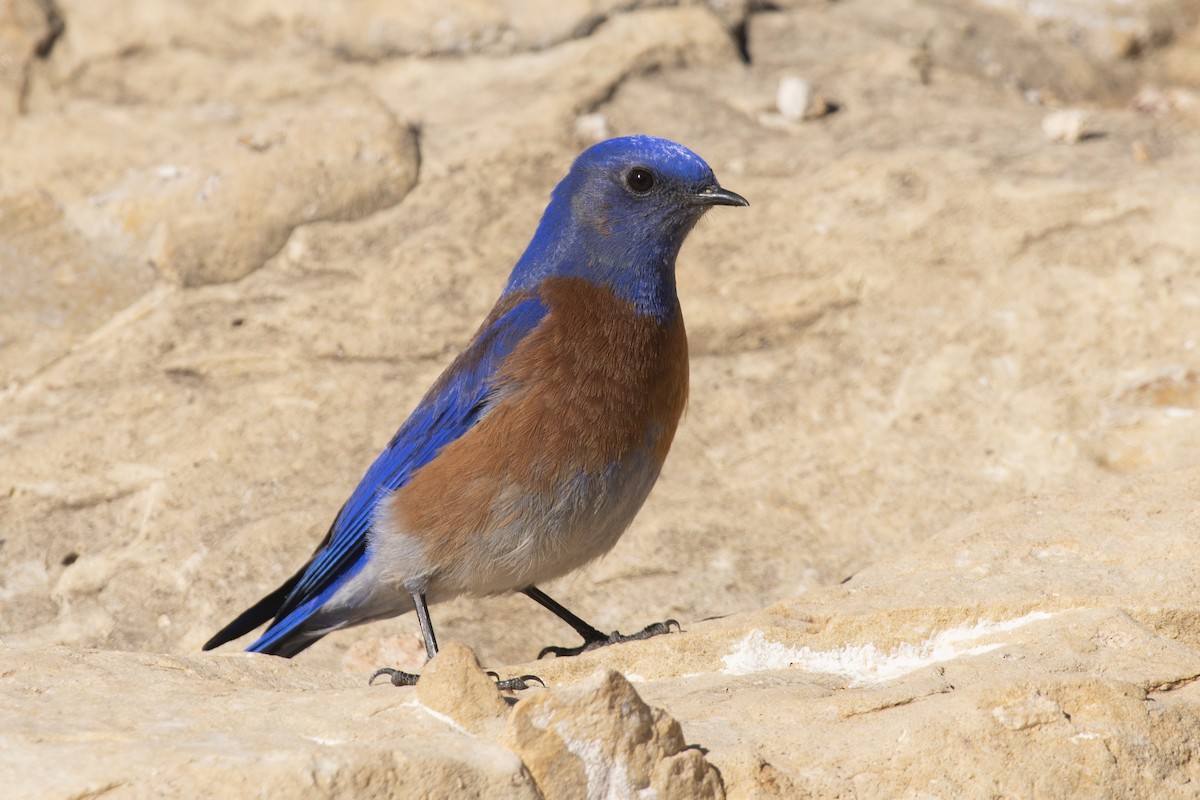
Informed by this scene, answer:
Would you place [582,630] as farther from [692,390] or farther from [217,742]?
[217,742]

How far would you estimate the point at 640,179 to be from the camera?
4.90 m

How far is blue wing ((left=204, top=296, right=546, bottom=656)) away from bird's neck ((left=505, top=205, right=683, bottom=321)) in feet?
0.71

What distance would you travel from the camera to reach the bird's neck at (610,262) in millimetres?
4668

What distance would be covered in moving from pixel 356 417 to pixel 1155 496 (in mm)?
3213

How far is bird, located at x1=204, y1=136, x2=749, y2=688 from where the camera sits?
14.1 feet

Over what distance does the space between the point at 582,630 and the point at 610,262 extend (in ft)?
4.23

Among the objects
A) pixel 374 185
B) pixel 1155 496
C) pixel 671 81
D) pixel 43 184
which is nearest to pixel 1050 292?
pixel 1155 496

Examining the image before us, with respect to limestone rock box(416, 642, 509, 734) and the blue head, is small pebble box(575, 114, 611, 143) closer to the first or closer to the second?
the blue head

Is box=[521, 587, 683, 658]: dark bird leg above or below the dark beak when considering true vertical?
below

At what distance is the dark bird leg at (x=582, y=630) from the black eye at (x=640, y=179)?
4.86 feet

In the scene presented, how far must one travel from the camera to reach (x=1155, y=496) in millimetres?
4223

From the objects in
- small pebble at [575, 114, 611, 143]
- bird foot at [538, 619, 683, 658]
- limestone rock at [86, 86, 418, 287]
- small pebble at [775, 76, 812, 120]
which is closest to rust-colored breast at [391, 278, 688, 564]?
bird foot at [538, 619, 683, 658]

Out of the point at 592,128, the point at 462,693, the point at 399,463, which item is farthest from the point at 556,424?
the point at 592,128

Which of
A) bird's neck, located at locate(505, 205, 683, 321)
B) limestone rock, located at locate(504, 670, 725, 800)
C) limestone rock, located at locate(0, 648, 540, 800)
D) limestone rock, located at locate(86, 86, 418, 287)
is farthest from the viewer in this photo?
limestone rock, located at locate(86, 86, 418, 287)
